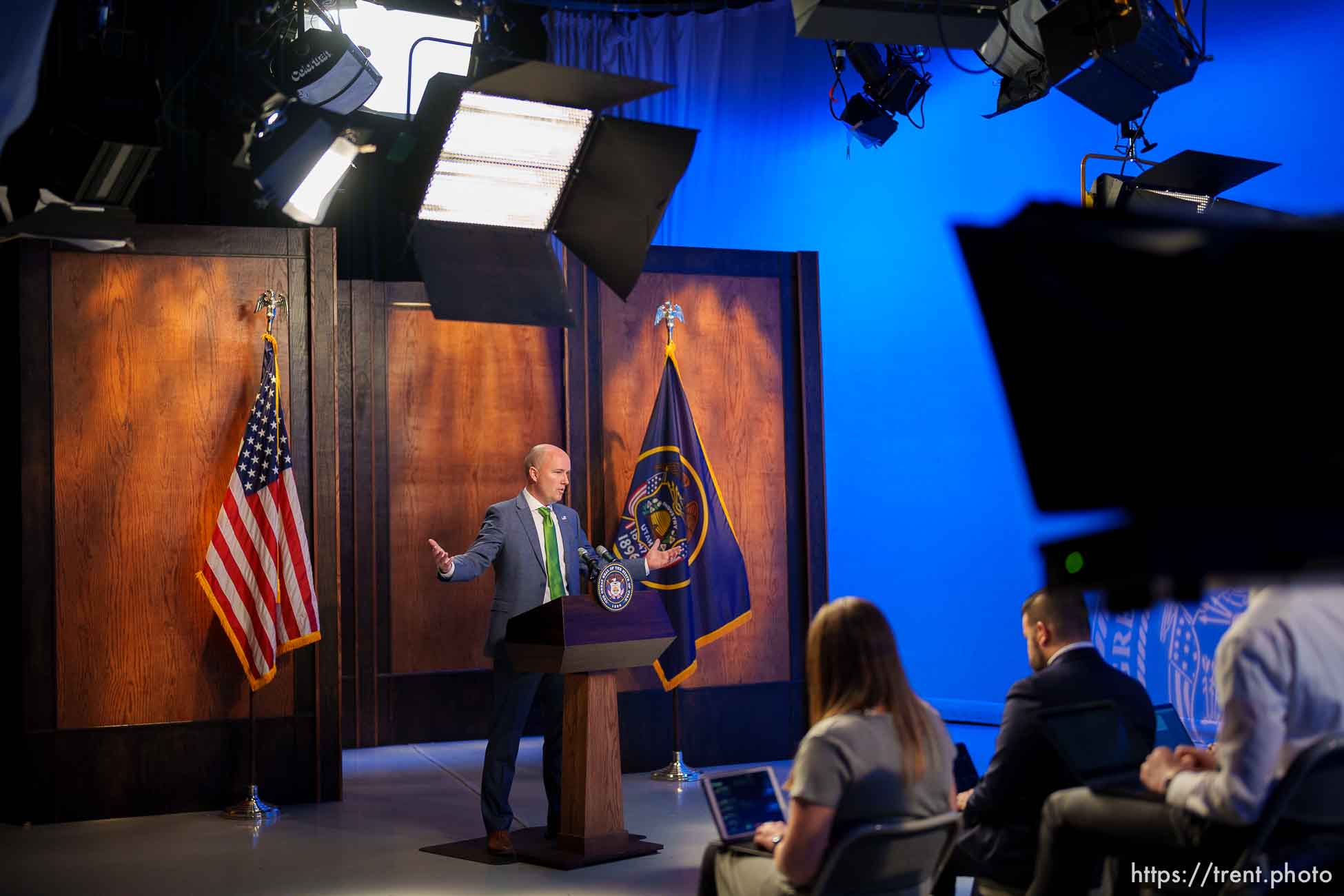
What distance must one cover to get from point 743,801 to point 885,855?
479 millimetres

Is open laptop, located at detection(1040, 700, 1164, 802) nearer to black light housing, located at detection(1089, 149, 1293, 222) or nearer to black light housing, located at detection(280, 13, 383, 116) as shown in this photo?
black light housing, located at detection(1089, 149, 1293, 222)

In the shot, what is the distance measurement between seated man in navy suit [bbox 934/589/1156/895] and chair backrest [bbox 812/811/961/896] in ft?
1.66

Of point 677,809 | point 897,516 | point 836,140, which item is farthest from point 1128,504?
point 836,140

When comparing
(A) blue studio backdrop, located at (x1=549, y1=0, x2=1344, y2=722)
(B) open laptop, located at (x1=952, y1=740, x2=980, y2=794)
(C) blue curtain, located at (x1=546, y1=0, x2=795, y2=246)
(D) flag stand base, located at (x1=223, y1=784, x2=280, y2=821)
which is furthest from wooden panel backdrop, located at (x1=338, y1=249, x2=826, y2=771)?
(B) open laptop, located at (x1=952, y1=740, x2=980, y2=794)

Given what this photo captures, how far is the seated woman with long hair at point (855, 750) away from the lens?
2.41m

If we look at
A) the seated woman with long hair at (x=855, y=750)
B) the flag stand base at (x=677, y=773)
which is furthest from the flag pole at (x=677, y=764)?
the seated woman with long hair at (x=855, y=750)

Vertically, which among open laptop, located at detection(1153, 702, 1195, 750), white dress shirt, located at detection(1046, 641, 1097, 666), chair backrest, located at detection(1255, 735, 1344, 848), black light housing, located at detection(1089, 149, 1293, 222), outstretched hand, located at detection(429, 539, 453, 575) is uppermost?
black light housing, located at detection(1089, 149, 1293, 222)

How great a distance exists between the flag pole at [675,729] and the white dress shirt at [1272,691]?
14.2 ft

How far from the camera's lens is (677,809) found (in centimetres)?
566

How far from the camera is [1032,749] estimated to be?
9.65 ft

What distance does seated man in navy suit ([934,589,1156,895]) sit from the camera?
9.66ft

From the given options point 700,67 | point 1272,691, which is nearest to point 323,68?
point 700,67

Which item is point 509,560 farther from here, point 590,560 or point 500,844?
point 500,844

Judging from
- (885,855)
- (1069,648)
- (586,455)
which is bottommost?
(885,855)
